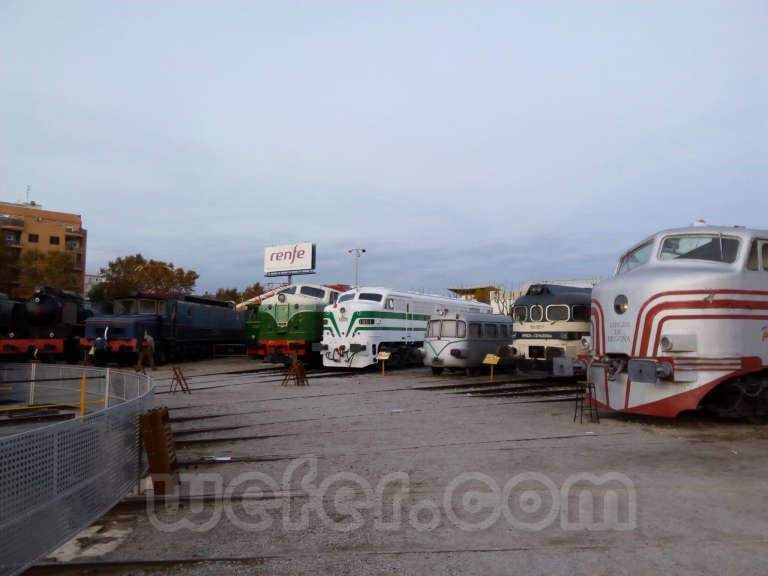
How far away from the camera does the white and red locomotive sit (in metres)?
8.88

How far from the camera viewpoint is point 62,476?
4492mm

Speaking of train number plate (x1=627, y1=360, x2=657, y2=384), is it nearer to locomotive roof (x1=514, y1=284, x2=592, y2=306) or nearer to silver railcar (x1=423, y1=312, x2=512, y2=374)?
locomotive roof (x1=514, y1=284, x2=592, y2=306)

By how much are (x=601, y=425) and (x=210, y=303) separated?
23.7 metres

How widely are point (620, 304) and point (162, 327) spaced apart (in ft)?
64.5

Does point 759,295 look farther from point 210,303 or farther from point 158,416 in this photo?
point 210,303

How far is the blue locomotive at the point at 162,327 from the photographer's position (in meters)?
22.4

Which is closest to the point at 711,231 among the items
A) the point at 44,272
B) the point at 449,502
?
the point at 449,502

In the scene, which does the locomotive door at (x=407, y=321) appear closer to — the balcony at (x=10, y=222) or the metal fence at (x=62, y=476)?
the metal fence at (x=62, y=476)

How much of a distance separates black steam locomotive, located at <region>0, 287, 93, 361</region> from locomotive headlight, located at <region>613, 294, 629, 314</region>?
20.6 metres

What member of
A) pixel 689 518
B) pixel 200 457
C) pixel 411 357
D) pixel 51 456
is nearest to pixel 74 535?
pixel 51 456

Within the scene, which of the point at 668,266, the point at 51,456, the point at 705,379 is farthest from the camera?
the point at 668,266

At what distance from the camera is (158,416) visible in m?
6.46

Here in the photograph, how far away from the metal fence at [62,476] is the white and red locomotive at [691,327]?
726 centimetres

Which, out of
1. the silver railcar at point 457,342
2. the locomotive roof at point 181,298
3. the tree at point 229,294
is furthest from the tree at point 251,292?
the silver railcar at point 457,342
